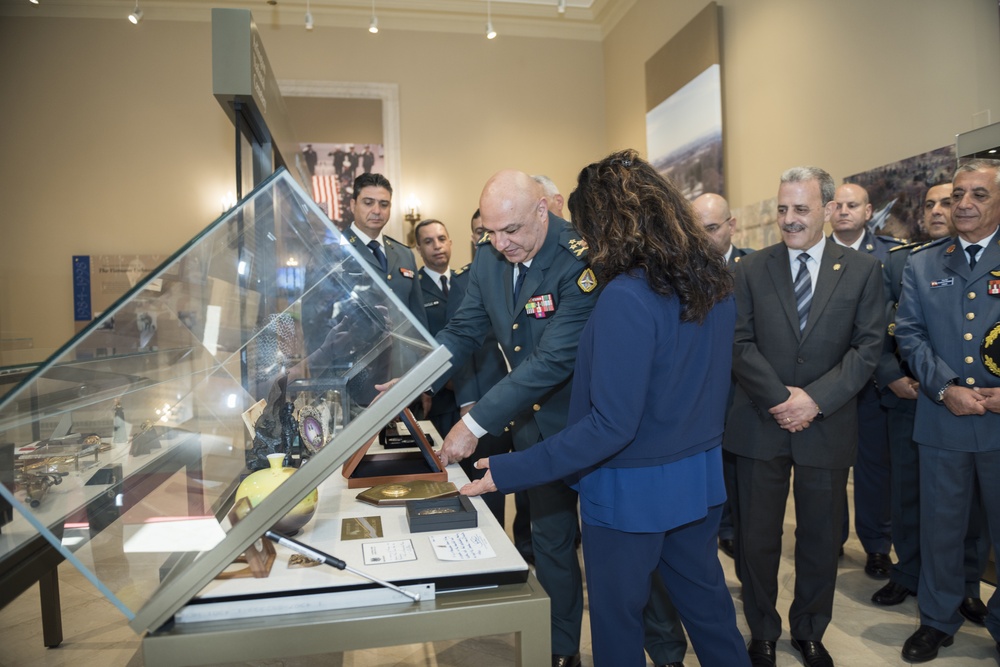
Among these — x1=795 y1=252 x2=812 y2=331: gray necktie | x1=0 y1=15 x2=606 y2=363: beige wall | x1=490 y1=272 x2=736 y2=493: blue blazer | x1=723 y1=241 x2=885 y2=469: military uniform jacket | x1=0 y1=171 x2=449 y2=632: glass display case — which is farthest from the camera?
x1=0 y1=15 x2=606 y2=363: beige wall

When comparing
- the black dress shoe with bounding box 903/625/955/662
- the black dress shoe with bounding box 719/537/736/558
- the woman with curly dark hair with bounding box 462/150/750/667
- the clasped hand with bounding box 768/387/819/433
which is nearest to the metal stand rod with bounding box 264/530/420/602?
the woman with curly dark hair with bounding box 462/150/750/667

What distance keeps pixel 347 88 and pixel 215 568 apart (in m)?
7.30

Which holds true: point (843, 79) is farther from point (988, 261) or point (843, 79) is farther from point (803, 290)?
point (803, 290)

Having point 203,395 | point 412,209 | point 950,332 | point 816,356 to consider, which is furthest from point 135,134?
point 950,332

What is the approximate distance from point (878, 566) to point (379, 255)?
2884 millimetres

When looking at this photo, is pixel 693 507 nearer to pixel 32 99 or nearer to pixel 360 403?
pixel 360 403

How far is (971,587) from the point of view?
2.88 metres

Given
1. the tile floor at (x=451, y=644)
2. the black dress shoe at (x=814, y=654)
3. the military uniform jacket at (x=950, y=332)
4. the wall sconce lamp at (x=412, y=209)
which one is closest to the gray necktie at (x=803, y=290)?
the military uniform jacket at (x=950, y=332)

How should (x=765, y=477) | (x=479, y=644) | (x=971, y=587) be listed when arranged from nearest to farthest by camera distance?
(x=765, y=477) → (x=479, y=644) → (x=971, y=587)

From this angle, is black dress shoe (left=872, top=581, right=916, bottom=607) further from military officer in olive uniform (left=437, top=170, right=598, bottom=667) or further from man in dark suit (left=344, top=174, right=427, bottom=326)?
man in dark suit (left=344, top=174, right=427, bottom=326)

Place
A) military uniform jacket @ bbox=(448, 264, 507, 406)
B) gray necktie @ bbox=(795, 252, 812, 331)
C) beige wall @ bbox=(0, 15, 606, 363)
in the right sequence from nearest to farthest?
1. gray necktie @ bbox=(795, 252, 812, 331)
2. military uniform jacket @ bbox=(448, 264, 507, 406)
3. beige wall @ bbox=(0, 15, 606, 363)

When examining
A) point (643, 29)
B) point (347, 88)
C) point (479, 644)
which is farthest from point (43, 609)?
point (643, 29)

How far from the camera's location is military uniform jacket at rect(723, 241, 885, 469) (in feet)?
7.84

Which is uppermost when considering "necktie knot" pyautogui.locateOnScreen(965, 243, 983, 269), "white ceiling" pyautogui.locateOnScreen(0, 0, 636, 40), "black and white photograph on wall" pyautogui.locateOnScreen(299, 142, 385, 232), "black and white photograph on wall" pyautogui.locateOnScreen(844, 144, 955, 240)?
"white ceiling" pyautogui.locateOnScreen(0, 0, 636, 40)
